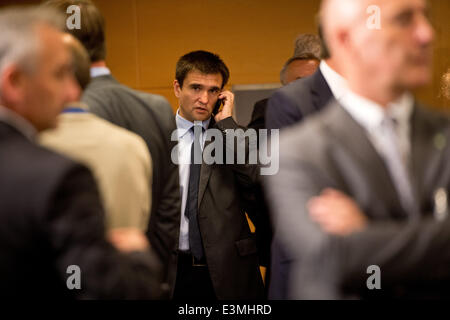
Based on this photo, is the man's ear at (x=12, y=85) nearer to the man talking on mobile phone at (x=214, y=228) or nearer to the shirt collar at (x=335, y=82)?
the shirt collar at (x=335, y=82)

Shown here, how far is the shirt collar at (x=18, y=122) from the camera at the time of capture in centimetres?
130

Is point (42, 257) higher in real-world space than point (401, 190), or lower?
lower

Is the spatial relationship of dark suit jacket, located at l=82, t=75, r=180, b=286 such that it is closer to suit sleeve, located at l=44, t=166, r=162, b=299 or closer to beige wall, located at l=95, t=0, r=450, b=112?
suit sleeve, located at l=44, t=166, r=162, b=299

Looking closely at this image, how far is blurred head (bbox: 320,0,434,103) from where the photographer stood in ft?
4.53

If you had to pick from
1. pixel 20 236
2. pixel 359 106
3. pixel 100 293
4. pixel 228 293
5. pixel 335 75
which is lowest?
pixel 228 293

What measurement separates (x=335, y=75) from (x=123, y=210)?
33.7 inches

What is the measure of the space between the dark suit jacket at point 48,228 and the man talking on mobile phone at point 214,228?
1.63 meters

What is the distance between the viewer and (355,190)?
1365mm

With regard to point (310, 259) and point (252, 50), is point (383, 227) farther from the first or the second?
point (252, 50)

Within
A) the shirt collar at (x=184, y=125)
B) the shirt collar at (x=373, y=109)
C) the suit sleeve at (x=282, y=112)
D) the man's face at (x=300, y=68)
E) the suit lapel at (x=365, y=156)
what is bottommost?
the suit lapel at (x=365, y=156)

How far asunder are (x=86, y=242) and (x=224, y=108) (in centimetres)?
204

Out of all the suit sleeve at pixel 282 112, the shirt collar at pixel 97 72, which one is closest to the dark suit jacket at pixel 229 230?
the suit sleeve at pixel 282 112

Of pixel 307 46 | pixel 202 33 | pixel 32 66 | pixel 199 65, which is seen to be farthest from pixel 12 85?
pixel 202 33
